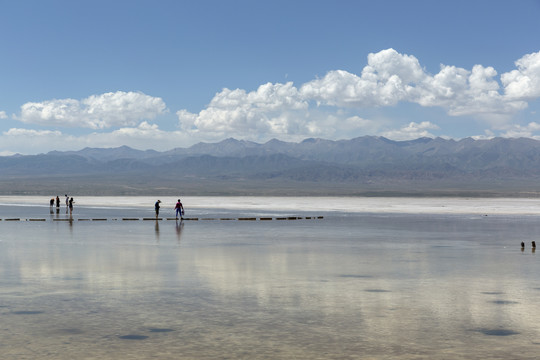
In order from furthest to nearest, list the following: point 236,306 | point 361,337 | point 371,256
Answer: point 371,256 → point 236,306 → point 361,337

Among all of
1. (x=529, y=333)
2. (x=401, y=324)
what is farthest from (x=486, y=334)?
(x=401, y=324)

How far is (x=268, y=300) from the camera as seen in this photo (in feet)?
50.4

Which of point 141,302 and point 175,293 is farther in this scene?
point 175,293

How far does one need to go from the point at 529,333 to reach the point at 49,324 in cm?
924

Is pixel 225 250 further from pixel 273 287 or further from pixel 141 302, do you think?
pixel 141 302

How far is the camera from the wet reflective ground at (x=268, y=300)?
11.1 metres

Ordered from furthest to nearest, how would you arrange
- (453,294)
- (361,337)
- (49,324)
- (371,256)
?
(371,256)
(453,294)
(49,324)
(361,337)

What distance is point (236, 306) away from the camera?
47.8 ft

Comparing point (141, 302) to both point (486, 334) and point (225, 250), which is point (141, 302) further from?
point (225, 250)

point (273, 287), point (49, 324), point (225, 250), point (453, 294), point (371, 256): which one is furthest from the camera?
point (225, 250)

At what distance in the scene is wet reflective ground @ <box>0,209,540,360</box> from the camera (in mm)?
11055

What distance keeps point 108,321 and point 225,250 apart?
1388cm

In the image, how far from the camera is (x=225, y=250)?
26.8m

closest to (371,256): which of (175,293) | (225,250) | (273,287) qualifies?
(225,250)
